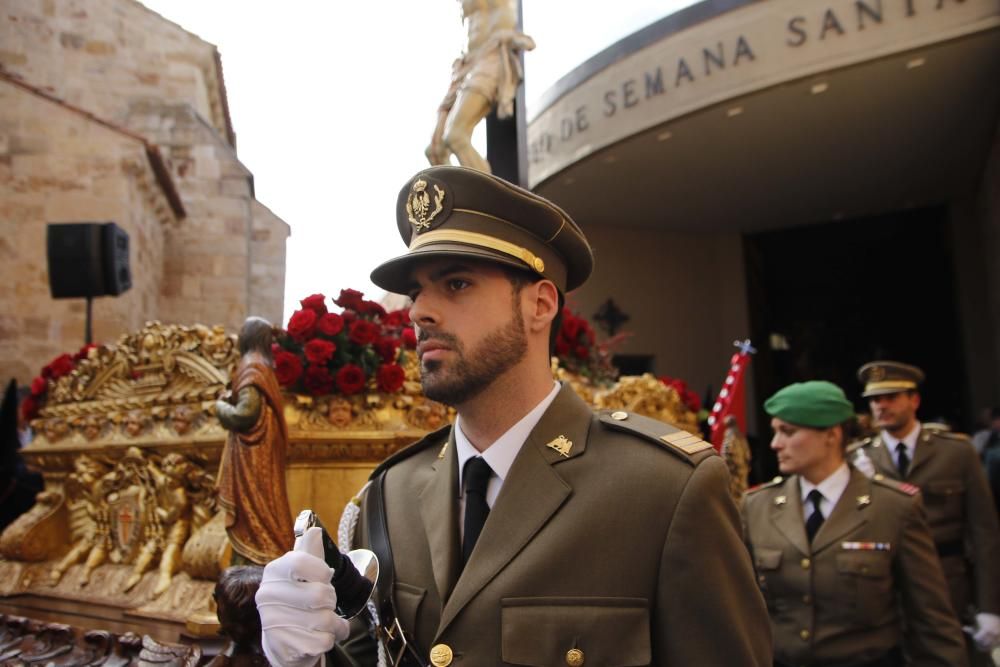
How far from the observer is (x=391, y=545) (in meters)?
1.71

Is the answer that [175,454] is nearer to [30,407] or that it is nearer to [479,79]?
[30,407]

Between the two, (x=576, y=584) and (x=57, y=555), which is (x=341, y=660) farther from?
(x=57, y=555)

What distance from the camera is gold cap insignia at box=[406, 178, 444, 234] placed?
1.76 meters

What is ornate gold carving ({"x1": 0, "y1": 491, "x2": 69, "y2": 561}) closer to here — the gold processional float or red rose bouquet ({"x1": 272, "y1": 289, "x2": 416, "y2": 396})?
the gold processional float

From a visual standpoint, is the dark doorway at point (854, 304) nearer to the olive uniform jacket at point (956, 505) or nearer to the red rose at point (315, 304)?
the olive uniform jacket at point (956, 505)

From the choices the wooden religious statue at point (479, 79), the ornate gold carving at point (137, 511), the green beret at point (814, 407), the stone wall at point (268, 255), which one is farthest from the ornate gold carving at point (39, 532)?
the stone wall at point (268, 255)

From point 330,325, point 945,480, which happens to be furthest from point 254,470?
point 945,480

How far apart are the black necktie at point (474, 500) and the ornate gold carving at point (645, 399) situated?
11.3ft

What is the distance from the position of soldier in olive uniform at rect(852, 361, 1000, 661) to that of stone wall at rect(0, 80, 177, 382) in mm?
9223

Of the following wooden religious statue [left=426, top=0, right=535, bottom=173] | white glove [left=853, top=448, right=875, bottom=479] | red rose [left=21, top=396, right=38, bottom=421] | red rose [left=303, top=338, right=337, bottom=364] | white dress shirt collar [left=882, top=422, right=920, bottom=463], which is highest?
wooden religious statue [left=426, top=0, right=535, bottom=173]

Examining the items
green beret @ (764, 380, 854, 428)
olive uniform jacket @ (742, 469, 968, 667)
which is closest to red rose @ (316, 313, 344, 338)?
green beret @ (764, 380, 854, 428)

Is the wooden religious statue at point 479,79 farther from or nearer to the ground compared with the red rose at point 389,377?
farther from the ground

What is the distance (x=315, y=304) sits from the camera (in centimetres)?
421

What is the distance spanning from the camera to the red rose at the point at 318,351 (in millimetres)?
3943
